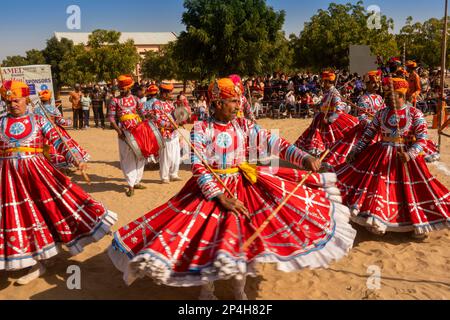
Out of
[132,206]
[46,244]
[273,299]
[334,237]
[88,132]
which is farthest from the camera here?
[88,132]

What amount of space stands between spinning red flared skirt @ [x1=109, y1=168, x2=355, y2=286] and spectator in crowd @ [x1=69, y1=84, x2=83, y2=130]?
16.6 metres

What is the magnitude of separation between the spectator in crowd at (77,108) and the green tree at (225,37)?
26.2 ft

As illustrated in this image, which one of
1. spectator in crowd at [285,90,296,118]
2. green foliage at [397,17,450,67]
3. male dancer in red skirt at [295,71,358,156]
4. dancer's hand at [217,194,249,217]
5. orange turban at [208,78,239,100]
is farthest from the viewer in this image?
green foliage at [397,17,450,67]

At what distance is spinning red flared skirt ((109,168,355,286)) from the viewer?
3.47 metres

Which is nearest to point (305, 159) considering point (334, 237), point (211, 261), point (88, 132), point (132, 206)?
point (334, 237)

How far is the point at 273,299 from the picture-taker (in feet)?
14.4

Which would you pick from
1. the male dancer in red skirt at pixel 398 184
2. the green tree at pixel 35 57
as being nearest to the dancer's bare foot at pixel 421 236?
the male dancer in red skirt at pixel 398 184

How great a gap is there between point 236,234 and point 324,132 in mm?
6287

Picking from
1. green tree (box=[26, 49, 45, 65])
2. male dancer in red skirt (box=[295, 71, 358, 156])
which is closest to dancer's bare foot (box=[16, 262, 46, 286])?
male dancer in red skirt (box=[295, 71, 358, 156])

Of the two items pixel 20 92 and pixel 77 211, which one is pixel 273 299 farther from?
pixel 20 92

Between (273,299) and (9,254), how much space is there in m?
2.85

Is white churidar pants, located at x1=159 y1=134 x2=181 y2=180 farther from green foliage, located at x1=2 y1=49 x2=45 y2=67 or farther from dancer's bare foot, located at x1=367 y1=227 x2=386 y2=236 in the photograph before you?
green foliage, located at x1=2 y1=49 x2=45 y2=67

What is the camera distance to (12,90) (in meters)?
4.74

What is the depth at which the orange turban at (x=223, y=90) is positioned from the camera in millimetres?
3928
